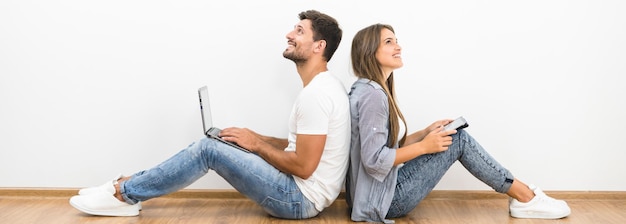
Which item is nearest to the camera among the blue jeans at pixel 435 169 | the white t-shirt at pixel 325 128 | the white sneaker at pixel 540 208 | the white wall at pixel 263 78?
the white t-shirt at pixel 325 128

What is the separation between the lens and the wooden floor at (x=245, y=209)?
3445mm

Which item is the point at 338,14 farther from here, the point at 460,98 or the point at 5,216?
the point at 5,216

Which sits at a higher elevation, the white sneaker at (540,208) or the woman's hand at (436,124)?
the woman's hand at (436,124)

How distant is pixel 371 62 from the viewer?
11.1 feet

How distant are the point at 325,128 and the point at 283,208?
1.20 ft

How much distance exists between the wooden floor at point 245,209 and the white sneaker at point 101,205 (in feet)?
0.09

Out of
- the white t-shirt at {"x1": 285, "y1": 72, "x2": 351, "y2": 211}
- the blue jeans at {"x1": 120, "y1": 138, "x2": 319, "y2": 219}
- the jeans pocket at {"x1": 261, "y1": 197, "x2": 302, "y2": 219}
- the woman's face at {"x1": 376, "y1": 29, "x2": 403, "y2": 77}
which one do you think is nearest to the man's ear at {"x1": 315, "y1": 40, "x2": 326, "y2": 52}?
the white t-shirt at {"x1": 285, "y1": 72, "x2": 351, "y2": 211}

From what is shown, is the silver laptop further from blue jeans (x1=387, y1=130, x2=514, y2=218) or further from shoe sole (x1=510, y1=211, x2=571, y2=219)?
shoe sole (x1=510, y1=211, x2=571, y2=219)

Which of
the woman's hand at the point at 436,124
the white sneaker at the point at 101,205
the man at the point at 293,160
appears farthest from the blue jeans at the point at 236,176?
the woman's hand at the point at 436,124

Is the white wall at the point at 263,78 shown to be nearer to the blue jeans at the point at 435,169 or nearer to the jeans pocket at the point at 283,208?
the blue jeans at the point at 435,169

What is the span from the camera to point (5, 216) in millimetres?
3514

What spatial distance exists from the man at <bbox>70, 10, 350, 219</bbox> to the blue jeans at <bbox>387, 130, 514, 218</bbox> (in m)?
0.25

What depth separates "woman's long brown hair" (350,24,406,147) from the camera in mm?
3324

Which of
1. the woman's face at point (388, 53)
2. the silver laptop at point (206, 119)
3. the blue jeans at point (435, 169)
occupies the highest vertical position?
the woman's face at point (388, 53)
